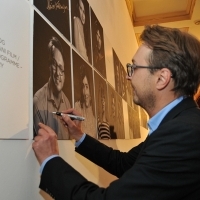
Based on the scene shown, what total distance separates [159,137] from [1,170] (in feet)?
1.54

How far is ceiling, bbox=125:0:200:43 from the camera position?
14.5 ft

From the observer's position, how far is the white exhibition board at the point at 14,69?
0.76 m

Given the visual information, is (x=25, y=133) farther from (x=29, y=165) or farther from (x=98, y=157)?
A: (x=98, y=157)

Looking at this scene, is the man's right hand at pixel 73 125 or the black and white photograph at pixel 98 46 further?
the black and white photograph at pixel 98 46

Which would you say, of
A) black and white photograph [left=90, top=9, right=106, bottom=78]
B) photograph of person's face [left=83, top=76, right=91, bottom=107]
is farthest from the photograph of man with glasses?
black and white photograph [left=90, top=9, right=106, bottom=78]

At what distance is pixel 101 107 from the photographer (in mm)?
1766

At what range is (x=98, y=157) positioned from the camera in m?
1.38

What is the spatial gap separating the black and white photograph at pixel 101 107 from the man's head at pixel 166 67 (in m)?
0.55

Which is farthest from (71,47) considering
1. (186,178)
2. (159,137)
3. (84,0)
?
(186,178)

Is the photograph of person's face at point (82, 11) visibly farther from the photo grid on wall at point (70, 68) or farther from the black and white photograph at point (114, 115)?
the black and white photograph at point (114, 115)

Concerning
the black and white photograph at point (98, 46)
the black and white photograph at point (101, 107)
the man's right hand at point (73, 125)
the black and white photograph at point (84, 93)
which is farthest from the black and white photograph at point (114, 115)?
the man's right hand at point (73, 125)

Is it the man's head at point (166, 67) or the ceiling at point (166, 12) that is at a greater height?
the ceiling at point (166, 12)

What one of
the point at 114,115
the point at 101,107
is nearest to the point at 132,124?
the point at 114,115

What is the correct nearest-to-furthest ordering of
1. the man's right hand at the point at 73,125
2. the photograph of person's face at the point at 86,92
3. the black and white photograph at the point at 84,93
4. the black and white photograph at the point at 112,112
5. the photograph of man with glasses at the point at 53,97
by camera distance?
1. the photograph of man with glasses at the point at 53,97
2. the man's right hand at the point at 73,125
3. the black and white photograph at the point at 84,93
4. the photograph of person's face at the point at 86,92
5. the black and white photograph at the point at 112,112
